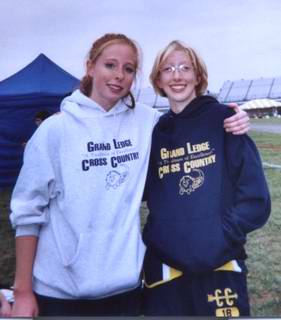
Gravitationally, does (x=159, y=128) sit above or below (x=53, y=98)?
below

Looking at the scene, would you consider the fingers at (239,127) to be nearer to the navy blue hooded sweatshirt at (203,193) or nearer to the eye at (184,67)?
the navy blue hooded sweatshirt at (203,193)

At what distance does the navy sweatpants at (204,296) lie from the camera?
944 mm

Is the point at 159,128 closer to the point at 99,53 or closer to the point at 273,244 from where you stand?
the point at 99,53

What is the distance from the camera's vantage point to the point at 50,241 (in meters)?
0.91

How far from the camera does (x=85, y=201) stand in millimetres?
903

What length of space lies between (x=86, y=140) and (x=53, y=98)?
0.77ft

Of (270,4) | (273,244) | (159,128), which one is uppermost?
(270,4)

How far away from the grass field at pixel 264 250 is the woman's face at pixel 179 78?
220mm

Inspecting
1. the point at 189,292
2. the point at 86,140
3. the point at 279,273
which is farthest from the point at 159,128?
the point at 279,273

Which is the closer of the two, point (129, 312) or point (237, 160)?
point (237, 160)

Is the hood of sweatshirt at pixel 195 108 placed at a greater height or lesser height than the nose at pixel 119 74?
lesser

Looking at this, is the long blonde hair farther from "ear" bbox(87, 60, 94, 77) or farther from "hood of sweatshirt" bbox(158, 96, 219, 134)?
"ear" bbox(87, 60, 94, 77)

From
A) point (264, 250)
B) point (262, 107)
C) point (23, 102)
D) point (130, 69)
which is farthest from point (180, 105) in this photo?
point (264, 250)

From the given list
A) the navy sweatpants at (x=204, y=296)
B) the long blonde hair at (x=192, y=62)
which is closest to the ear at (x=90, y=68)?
the long blonde hair at (x=192, y=62)
